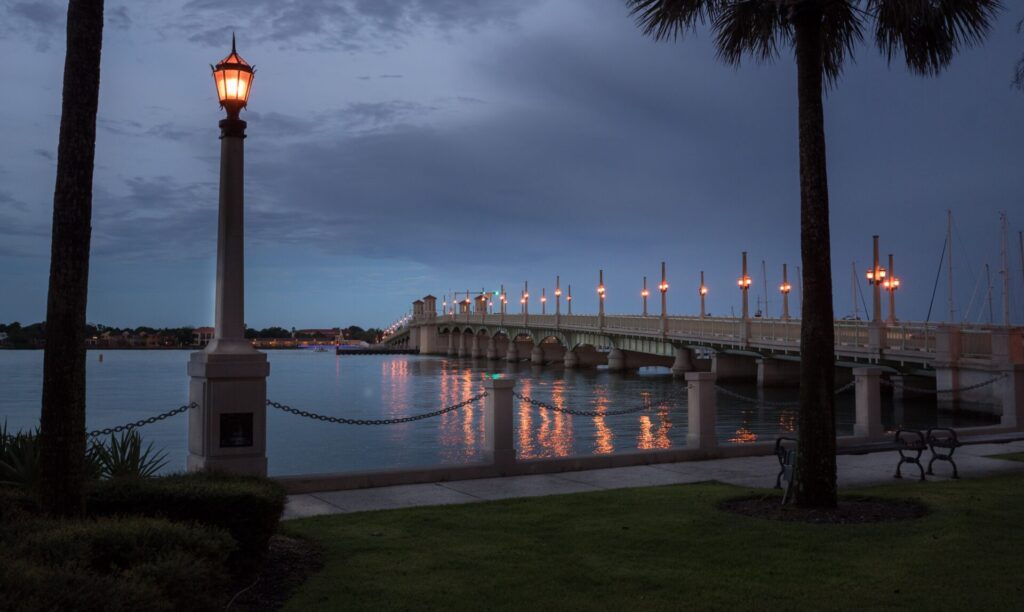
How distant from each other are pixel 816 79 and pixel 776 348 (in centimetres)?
4542

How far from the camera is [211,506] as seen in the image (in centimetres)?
656

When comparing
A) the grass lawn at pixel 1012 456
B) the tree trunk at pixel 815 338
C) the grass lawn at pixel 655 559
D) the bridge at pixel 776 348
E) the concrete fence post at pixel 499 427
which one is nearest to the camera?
the grass lawn at pixel 655 559

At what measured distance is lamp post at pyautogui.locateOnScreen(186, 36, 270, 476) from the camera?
33.7ft

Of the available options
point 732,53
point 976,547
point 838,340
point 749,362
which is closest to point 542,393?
point 749,362

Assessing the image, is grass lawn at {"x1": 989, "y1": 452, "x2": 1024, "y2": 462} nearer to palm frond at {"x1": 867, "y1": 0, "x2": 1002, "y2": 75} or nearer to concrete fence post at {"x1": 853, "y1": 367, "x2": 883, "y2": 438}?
concrete fence post at {"x1": 853, "y1": 367, "x2": 883, "y2": 438}

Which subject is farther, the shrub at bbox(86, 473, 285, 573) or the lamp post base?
the lamp post base

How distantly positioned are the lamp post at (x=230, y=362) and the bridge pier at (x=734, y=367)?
200 feet

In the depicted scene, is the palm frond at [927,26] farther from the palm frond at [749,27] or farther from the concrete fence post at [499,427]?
the concrete fence post at [499,427]

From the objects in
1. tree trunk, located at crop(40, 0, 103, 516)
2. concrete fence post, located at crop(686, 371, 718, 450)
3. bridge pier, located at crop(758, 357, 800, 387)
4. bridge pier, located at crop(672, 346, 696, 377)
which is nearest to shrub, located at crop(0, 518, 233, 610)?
tree trunk, located at crop(40, 0, 103, 516)

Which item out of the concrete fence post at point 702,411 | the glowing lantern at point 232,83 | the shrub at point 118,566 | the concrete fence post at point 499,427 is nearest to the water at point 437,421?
the concrete fence post at point 702,411

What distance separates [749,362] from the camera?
228 feet

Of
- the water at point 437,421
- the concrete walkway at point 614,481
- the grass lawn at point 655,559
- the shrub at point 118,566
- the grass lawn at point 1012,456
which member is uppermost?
the shrub at point 118,566

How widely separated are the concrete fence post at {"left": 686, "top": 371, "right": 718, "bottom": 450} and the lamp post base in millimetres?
7521

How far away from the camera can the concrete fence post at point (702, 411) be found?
14844 millimetres
